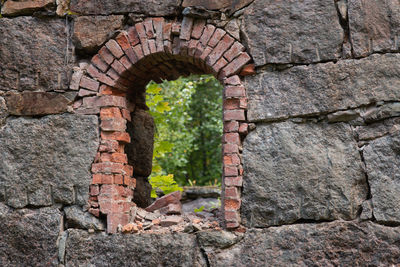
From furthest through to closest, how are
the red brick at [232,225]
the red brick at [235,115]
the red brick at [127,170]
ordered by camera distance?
the red brick at [127,170] → the red brick at [235,115] → the red brick at [232,225]

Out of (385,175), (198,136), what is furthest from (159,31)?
(198,136)

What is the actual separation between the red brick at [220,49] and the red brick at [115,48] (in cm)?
76

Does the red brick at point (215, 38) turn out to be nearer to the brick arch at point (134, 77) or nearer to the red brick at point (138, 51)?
the brick arch at point (134, 77)

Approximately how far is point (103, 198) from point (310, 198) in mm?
1640

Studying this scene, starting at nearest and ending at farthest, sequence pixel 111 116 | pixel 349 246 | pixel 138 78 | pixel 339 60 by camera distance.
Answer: pixel 349 246
pixel 339 60
pixel 111 116
pixel 138 78

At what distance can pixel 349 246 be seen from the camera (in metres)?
3.15

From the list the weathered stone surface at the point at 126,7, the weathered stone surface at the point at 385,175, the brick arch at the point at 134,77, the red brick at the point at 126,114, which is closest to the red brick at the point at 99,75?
the brick arch at the point at 134,77

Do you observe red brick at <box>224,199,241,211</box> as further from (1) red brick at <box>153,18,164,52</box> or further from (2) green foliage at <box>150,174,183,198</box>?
(2) green foliage at <box>150,174,183,198</box>

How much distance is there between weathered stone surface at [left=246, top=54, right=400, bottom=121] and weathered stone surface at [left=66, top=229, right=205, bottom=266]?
3.79ft

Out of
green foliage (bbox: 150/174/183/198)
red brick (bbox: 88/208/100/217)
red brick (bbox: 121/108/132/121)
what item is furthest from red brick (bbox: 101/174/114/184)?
green foliage (bbox: 150/174/183/198)

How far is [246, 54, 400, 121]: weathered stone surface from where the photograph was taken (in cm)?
324

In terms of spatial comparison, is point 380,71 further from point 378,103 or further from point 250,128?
point 250,128

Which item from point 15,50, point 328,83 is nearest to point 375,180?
point 328,83

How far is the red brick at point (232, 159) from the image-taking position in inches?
133
